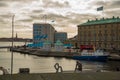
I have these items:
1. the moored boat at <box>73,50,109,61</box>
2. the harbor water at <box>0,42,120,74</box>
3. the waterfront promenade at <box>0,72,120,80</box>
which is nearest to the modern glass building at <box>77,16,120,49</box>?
the moored boat at <box>73,50,109,61</box>

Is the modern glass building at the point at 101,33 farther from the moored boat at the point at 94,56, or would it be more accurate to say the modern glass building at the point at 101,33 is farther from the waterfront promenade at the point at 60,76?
the waterfront promenade at the point at 60,76

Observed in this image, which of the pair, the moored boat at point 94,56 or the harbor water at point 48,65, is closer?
the harbor water at point 48,65

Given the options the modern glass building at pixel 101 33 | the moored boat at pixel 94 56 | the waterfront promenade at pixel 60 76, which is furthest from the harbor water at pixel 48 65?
the modern glass building at pixel 101 33

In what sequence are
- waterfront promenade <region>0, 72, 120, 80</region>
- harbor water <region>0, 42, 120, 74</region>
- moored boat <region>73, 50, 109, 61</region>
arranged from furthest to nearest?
moored boat <region>73, 50, 109, 61</region> → harbor water <region>0, 42, 120, 74</region> → waterfront promenade <region>0, 72, 120, 80</region>

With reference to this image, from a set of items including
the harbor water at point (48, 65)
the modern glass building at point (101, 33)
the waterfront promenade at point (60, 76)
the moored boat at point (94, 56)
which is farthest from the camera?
the modern glass building at point (101, 33)

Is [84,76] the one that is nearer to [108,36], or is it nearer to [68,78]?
[68,78]

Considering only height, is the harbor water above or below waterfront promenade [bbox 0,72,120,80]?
below

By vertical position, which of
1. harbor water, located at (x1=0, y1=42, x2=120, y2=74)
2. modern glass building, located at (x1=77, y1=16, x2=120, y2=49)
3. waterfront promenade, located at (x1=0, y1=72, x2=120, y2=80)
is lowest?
harbor water, located at (x1=0, y1=42, x2=120, y2=74)

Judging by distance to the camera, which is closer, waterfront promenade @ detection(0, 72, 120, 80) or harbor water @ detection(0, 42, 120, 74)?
waterfront promenade @ detection(0, 72, 120, 80)

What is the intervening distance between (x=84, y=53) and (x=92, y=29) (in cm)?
5129

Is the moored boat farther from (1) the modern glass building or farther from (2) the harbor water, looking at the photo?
(1) the modern glass building

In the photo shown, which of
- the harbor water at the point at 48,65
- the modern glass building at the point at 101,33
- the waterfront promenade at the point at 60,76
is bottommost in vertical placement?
the harbor water at the point at 48,65

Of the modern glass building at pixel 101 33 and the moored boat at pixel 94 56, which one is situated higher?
the modern glass building at pixel 101 33

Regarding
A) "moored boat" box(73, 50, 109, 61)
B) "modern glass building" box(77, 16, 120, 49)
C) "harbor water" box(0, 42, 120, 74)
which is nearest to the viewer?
"harbor water" box(0, 42, 120, 74)
